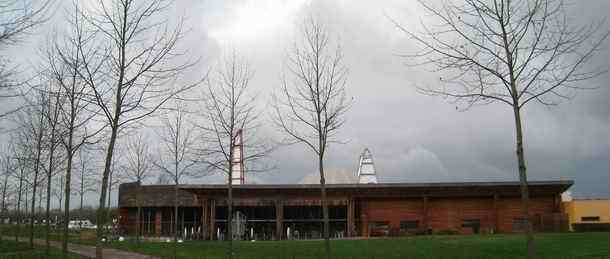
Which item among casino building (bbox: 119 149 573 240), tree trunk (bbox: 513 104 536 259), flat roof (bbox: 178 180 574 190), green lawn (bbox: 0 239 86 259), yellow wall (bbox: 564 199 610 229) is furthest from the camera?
yellow wall (bbox: 564 199 610 229)

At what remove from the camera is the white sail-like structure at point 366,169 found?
249 ft

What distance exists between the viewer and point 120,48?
1256 cm

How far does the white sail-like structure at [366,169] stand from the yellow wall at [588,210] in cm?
2604

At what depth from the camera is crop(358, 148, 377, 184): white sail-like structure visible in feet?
249

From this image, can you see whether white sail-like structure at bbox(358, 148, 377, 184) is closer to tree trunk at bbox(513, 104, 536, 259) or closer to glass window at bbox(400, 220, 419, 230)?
glass window at bbox(400, 220, 419, 230)

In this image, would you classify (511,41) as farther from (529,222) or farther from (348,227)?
(348,227)

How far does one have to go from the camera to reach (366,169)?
77.2 metres

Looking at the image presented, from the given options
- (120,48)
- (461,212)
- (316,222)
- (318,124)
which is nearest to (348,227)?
(316,222)

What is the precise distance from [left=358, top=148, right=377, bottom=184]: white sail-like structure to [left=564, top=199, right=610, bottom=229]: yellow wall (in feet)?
85.4

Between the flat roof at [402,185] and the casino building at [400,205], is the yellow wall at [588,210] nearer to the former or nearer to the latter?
the casino building at [400,205]

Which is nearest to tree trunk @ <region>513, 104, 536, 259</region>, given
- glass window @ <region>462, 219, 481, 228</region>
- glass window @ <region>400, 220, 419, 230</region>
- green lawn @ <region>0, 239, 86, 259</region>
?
green lawn @ <region>0, 239, 86, 259</region>

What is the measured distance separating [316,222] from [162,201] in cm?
2009

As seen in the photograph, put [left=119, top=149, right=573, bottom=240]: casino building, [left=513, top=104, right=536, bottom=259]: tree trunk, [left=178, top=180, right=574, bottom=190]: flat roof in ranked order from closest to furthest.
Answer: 1. [left=513, top=104, right=536, bottom=259]: tree trunk
2. [left=178, top=180, right=574, bottom=190]: flat roof
3. [left=119, top=149, right=573, bottom=240]: casino building

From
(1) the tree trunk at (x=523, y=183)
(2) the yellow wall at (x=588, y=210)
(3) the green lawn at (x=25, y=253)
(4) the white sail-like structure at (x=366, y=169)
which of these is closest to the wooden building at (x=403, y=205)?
(2) the yellow wall at (x=588, y=210)
